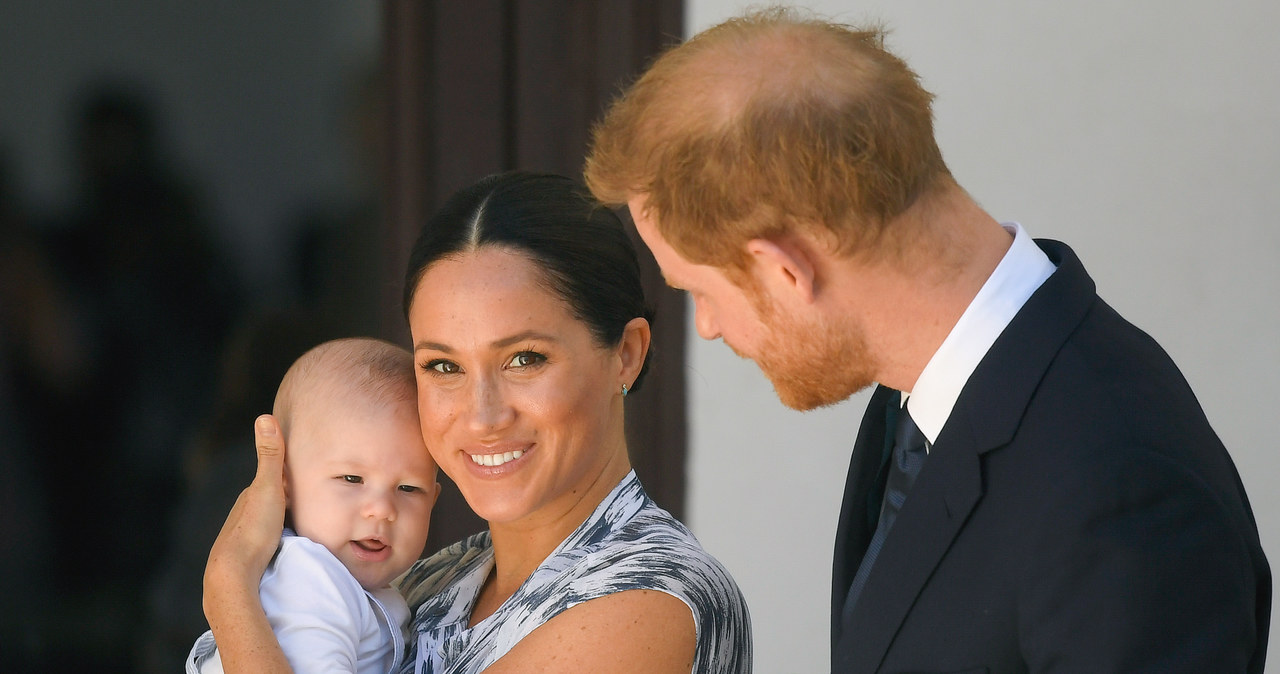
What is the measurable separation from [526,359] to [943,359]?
64cm

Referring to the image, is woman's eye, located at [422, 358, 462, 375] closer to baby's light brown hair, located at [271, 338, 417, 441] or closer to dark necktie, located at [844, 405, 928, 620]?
baby's light brown hair, located at [271, 338, 417, 441]

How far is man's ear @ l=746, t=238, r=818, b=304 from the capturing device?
4.02 ft

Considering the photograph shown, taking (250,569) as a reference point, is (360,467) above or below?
above

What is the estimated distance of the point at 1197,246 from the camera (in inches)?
130

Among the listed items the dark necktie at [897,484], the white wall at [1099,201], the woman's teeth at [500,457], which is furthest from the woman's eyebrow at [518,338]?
the white wall at [1099,201]

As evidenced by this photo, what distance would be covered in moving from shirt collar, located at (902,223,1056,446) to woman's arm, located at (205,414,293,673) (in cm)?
92

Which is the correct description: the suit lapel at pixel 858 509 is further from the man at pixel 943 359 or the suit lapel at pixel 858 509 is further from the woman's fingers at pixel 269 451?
the woman's fingers at pixel 269 451

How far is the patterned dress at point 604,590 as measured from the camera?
1485mm

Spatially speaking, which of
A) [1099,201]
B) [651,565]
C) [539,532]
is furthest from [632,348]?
[1099,201]

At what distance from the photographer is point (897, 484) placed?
1486mm

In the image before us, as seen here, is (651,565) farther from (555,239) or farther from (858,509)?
(555,239)

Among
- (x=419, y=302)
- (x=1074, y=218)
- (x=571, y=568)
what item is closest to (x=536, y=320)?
(x=419, y=302)

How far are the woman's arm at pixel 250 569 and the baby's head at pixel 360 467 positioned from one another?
0.05 meters

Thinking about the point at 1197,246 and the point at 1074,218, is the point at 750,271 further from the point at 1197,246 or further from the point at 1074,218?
the point at 1197,246
